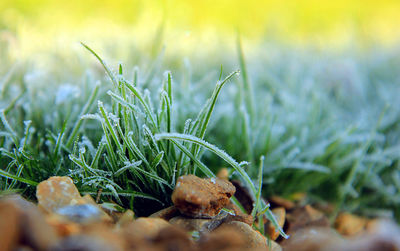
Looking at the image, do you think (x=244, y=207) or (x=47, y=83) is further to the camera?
(x=47, y=83)

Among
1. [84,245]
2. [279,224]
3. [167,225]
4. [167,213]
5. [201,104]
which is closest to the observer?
[84,245]

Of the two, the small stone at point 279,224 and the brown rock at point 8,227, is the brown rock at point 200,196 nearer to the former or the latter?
the small stone at point 279,224

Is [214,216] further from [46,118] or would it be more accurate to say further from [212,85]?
[212,85]

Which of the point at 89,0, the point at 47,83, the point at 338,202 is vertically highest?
the point at 89,0

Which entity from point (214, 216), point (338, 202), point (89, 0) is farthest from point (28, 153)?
point (89, 0)

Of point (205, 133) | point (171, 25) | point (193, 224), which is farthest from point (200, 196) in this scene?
point (171, 25)

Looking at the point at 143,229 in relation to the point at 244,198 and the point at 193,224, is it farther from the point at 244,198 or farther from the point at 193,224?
the point at 244,198

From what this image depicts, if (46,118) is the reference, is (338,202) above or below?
below
